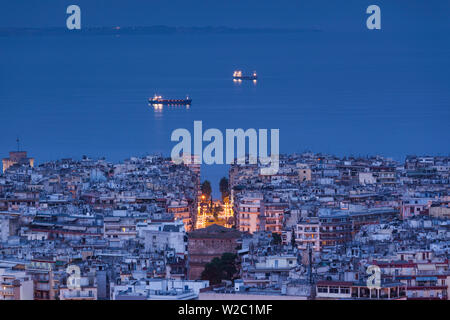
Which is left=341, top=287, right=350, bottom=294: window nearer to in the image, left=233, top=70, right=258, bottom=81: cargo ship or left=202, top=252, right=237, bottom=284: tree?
left=202, top=252, right=237, bottom=284: tree

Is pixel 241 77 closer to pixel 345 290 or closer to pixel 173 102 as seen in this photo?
pixel 173 102

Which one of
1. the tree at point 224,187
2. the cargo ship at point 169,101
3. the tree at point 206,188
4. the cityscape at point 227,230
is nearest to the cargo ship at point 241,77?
the cargo ship at point 169,101

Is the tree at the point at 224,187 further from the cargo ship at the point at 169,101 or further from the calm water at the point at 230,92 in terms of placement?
the cargo ship at the point at 169,101

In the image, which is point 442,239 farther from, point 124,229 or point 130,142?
point 130,142

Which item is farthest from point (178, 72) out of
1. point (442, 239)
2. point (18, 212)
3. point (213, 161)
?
point (442, 239)

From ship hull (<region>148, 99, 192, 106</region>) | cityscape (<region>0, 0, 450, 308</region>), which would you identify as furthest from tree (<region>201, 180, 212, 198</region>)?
ship hull (<region>148, 99, 192, 106</region>)

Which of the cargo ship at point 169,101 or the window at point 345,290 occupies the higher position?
the cargo ship at point 169,101

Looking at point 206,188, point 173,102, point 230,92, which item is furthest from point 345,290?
point 230,92
